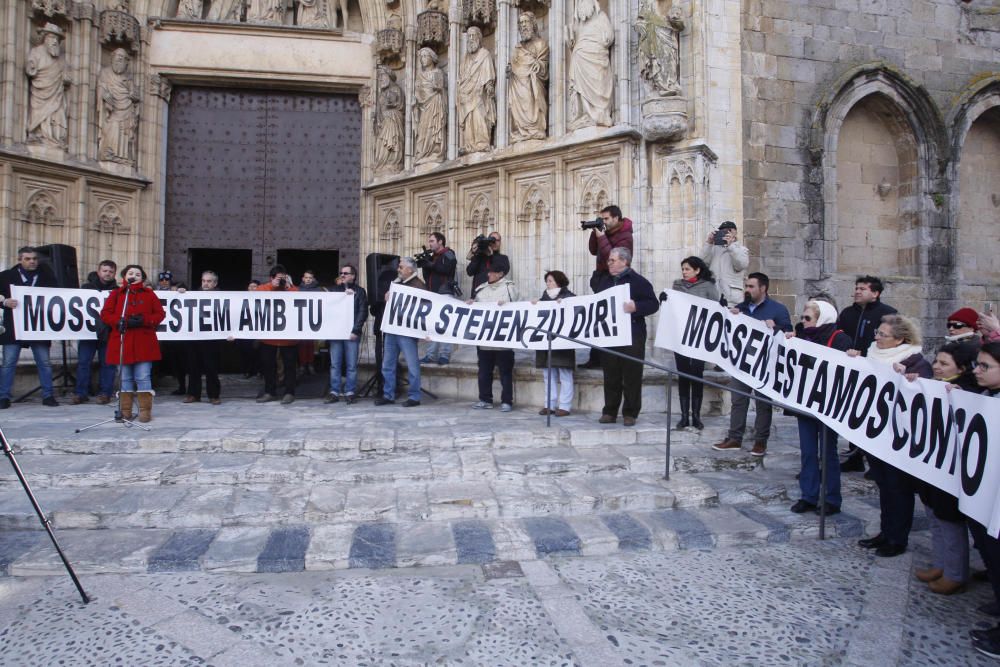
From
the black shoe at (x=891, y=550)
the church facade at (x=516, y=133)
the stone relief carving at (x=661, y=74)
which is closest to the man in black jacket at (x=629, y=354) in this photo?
the church facade at (x=516, y=133)

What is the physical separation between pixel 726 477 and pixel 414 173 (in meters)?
7.34

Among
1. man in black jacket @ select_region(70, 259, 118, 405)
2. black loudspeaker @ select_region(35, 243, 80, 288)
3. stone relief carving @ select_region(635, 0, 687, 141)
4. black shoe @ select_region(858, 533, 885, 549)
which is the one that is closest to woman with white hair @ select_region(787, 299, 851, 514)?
black shoe @ select_region(858, 533, 885, 549)

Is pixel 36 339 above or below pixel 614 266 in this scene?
below

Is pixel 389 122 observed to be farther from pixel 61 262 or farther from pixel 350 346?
pixel 61 262

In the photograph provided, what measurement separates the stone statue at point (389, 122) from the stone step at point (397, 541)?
805cm

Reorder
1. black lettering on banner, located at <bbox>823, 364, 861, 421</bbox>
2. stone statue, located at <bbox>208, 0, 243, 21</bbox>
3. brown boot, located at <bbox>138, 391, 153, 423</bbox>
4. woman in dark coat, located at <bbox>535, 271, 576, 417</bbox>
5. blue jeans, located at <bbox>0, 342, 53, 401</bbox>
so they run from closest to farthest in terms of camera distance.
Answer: black lettering on banner, located at <bbox>823, 364, 861, 421</bbox> → brown boot, located at <bbox>138, 391, 153, 423</bbox> → woman in dark coat, located at <bbox>535, 271, 576, 417</bbox> → blue jeans, located at <bbox>0, 342, 53, 401</bbox> → stone statue, located at <bbox>208, 0, 243, 21</bbox>

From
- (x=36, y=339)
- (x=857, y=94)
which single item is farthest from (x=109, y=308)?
(x=857, y=94)

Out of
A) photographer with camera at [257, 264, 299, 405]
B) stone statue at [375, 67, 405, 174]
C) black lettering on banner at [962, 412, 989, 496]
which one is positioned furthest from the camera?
stone statue at [375, 67, 405, 174]

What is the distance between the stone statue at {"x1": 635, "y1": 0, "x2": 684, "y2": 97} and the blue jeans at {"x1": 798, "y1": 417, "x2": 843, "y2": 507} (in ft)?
16.5

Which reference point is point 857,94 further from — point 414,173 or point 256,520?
point 256,520

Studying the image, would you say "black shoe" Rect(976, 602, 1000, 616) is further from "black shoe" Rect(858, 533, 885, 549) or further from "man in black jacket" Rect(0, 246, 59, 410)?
"man in black jacket" Rect(0, 246, 59, 410)

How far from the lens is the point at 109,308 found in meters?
6.97

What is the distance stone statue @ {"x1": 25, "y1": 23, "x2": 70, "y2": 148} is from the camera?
390 inches

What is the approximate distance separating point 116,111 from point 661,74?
339 inches
